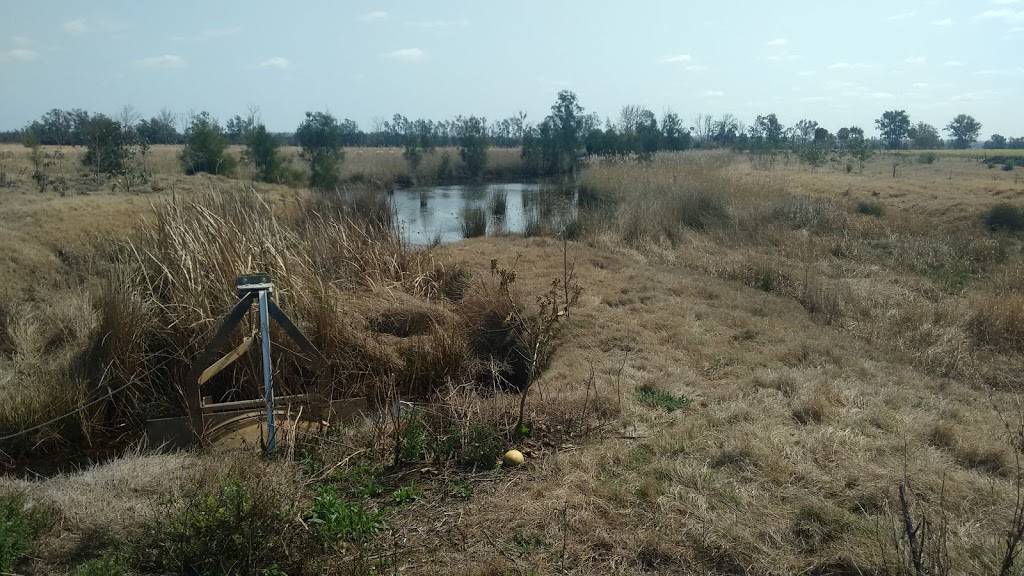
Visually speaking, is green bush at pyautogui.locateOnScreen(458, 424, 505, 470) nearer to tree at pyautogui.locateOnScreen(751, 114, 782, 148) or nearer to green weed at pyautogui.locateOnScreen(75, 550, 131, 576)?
green weed at pyautogui.locateOnScreen(75, 550, 131, 576)

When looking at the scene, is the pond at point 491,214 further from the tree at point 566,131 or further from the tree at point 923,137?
the tree at point 923,137

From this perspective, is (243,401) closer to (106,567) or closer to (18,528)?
(18,528)

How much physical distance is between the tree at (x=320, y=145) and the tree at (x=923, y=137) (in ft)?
Result: 231

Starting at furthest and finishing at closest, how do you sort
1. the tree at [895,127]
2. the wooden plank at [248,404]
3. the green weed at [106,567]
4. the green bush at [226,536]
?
the tree at [895,127] < the wooden plank at [248,404] < the green bush at [226,536] < the green weed at [106,567]

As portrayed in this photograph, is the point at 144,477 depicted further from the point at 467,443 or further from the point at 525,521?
the point at 525,521

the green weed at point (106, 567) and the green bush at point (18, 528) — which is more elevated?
the green bush at point (18, 528)

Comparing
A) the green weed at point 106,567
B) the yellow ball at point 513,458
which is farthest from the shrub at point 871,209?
the green weed at point 106,567

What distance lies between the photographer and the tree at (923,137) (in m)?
75.8

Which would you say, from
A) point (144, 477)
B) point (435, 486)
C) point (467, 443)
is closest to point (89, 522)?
point (144, 477)

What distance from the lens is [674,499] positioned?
3.66 meters

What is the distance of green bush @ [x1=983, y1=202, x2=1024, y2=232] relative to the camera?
1591cm

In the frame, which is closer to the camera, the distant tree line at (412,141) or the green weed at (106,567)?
the green weed at (106,567)

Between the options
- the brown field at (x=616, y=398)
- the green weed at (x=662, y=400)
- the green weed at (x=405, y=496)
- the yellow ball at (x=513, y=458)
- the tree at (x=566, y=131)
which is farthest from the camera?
the tree at (x=566, y=131)

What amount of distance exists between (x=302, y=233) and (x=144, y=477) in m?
5.92
